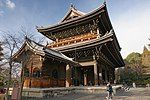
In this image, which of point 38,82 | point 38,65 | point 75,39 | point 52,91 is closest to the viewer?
point 52,91

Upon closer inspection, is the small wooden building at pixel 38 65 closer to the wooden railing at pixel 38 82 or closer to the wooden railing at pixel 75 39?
the wooden railing at pixel 38 82

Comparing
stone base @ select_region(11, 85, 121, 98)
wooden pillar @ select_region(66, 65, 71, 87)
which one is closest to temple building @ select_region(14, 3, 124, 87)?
wooden pillar @ select_region(66, 65, 71, 87)

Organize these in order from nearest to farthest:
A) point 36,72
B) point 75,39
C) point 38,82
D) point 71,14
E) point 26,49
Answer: point 38,82 → point 36,72 → point 26,49 → point 75,39 → point 71,14

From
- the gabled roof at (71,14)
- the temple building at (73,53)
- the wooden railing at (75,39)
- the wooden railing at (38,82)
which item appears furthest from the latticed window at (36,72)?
the gabled roof at (71,14)

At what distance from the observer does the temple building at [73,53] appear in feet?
61.6

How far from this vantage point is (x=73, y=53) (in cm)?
2514

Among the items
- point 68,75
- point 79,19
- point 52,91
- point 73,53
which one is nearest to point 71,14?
point 79,19

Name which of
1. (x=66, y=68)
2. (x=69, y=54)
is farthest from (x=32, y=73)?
(x=69, y=54)

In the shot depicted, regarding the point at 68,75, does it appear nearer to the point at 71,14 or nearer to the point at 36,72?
the point at 36,72

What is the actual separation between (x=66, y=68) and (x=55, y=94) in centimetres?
588

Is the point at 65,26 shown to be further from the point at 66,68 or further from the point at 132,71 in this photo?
the point at 132,71

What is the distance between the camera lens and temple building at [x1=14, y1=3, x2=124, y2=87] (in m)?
18.8

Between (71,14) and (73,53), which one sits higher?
(71,14)

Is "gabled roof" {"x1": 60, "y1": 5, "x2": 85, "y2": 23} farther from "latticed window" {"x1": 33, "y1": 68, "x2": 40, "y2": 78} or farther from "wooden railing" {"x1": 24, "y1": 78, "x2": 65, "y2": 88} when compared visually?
"wooden railing" {"x1": 24, "y1": 78, "x2": 65, "y2": 88}
